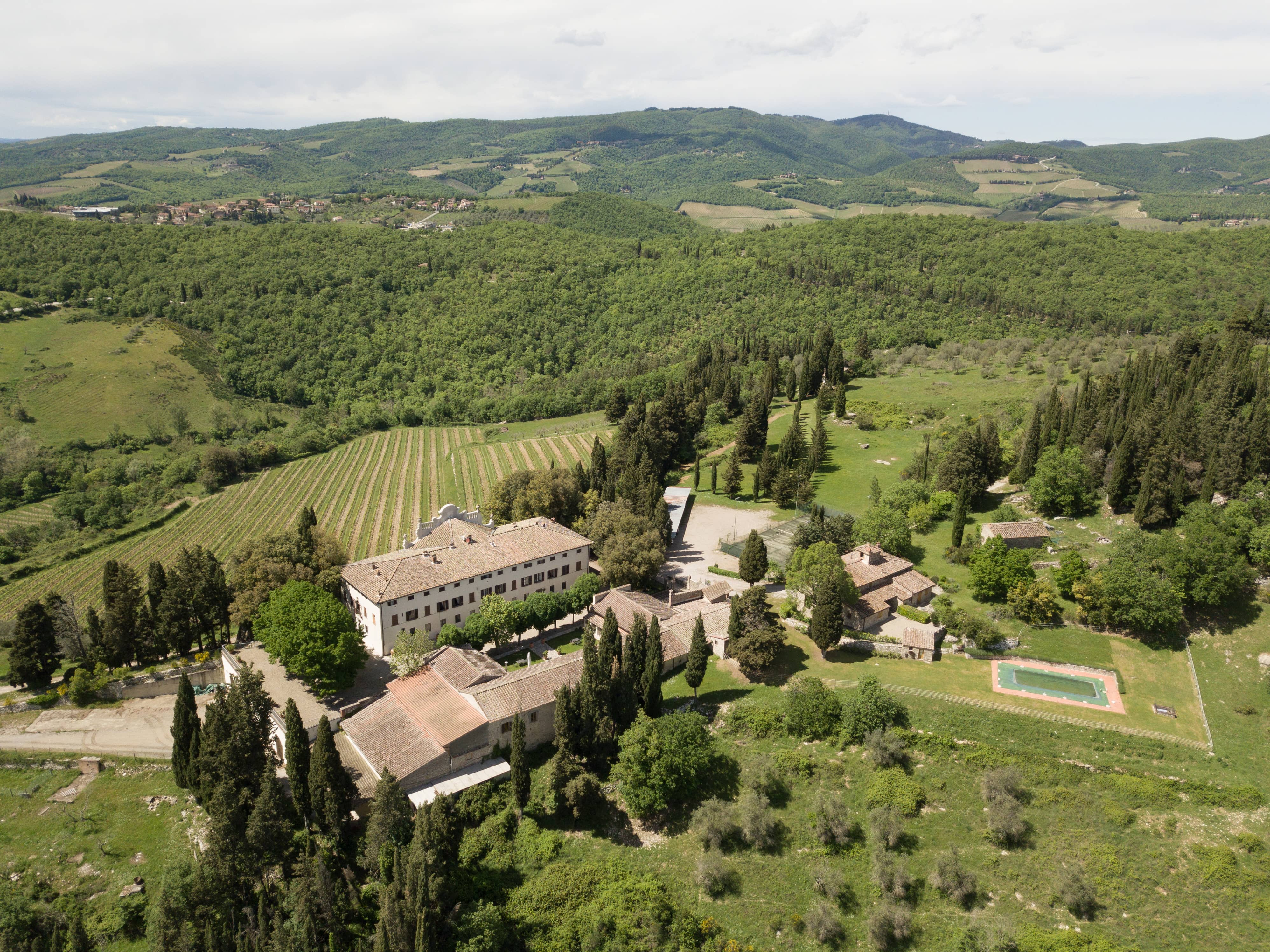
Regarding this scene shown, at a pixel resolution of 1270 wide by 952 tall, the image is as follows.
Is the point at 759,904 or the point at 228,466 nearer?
the point at 759,904

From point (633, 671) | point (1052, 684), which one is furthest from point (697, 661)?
point (1052, 684)

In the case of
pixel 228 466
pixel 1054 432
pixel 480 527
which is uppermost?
pixel 1054 432

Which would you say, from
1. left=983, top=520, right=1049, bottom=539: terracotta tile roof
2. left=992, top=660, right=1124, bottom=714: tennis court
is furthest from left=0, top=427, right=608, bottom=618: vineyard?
left=992, top=660, right=1124, bottom=714: tennis court

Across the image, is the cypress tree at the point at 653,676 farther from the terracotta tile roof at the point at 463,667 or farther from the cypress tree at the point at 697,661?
the terracotta tile roof at the point at 463,667

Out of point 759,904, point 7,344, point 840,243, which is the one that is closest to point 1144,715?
point 759,904

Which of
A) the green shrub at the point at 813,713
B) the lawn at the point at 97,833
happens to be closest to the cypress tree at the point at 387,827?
the lawn at the point at 97,833

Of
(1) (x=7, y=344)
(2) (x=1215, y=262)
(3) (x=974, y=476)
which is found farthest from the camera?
(2) (x=1215, y=262)

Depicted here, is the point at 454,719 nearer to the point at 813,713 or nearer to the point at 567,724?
the point at 567,724

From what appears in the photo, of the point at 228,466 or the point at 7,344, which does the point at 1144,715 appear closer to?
the point at 228,466
